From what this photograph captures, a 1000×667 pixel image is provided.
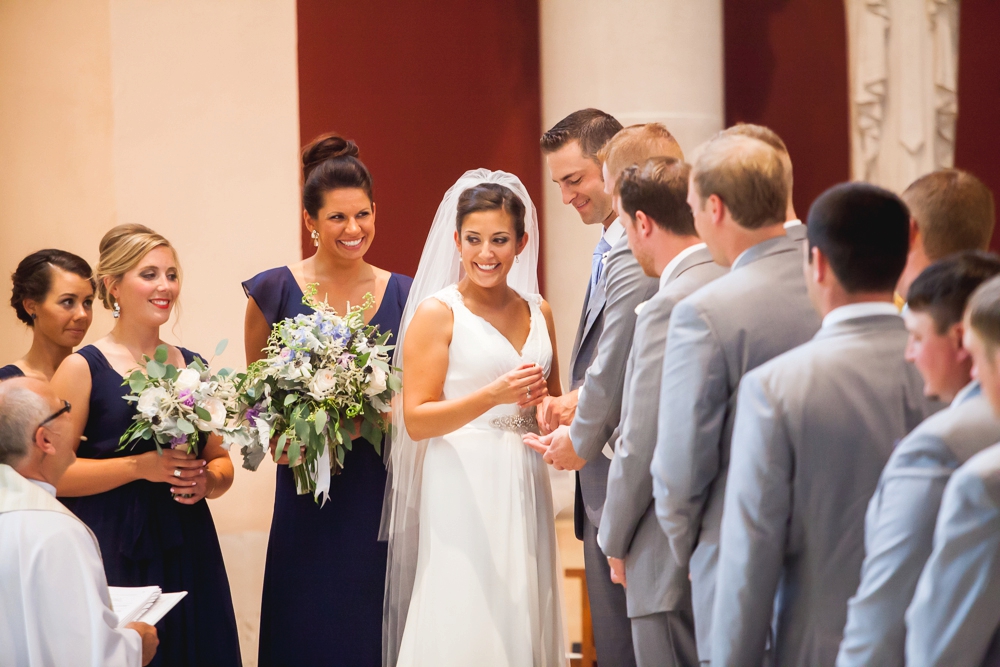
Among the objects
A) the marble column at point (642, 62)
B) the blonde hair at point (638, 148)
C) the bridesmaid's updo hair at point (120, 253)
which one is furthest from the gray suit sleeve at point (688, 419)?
the marble column at point (642, 62)

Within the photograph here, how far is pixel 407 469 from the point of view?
12.1 ft

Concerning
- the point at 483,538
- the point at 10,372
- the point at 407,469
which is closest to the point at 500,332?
the point at 407,469

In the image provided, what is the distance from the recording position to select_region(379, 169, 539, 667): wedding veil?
367 centimetres

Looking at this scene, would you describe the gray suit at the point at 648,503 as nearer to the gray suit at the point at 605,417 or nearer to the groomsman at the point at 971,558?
the gray suit at the point at 605,417

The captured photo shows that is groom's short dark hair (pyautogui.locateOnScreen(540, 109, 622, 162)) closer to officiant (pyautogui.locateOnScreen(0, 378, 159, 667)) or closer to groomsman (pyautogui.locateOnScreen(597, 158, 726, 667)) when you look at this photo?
groomsman (pyautogui.locateOnScreen(597, 158, 726, 667))

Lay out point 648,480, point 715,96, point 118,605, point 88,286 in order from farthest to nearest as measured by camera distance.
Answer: point 715,96
point 88,286
point 118,605
point 648,480

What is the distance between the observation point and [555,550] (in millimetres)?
3604

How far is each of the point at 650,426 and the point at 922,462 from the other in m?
A: 0.96

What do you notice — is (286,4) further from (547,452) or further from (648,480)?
(648,480)

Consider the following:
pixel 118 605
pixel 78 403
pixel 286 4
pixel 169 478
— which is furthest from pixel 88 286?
pixel 286 4

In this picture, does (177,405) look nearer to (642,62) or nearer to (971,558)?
(971,558)

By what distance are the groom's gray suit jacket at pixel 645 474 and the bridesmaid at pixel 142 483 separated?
5.35ft

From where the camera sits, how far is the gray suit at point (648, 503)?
2539 millimetres

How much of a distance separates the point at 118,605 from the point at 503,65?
399 cm
